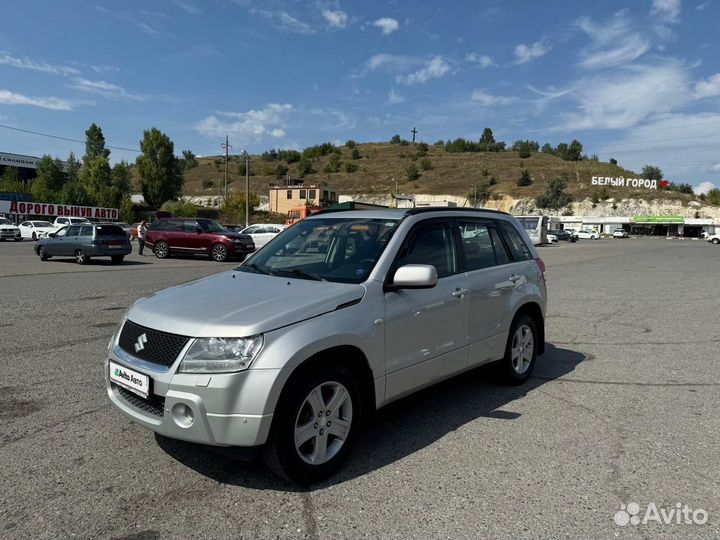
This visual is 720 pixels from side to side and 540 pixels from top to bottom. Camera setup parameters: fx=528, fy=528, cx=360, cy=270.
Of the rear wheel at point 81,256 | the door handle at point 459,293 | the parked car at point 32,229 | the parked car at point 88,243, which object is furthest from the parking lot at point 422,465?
the parked car at point 32,229

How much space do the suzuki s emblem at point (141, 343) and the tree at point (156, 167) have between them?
76959 millimetres

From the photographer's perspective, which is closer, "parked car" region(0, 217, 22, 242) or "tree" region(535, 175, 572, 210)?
"parked car" region(0, 217, 22, 242)

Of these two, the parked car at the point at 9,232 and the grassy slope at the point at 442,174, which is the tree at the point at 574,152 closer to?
the grassy slope at the point at 442,174

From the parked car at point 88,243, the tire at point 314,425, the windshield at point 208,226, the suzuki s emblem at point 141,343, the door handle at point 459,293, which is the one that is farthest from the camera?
the windshield at point 208,226

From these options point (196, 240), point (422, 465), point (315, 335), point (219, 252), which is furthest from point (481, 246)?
point (196, 240)

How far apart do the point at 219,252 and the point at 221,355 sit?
21.1 m

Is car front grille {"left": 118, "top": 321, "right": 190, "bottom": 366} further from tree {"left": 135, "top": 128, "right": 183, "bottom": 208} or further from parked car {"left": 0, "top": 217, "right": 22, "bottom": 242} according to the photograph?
tree {"left": 135, "top": 128, "right": 183, "bottom": 208}

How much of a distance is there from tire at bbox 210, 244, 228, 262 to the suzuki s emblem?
66.8 feet

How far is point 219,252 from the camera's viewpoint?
2338 centimetres

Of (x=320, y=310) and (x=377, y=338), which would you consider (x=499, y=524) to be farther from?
(x=320, y=310)

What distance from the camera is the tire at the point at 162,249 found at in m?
24.1

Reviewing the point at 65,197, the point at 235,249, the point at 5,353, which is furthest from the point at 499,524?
the point at 65,197

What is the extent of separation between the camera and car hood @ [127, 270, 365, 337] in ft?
Result: 10.2

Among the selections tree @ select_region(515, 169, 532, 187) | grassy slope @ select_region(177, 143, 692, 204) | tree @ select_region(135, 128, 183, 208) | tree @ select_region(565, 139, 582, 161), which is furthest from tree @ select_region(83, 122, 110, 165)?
tree @ select_region(565, 139, 582, 161)
